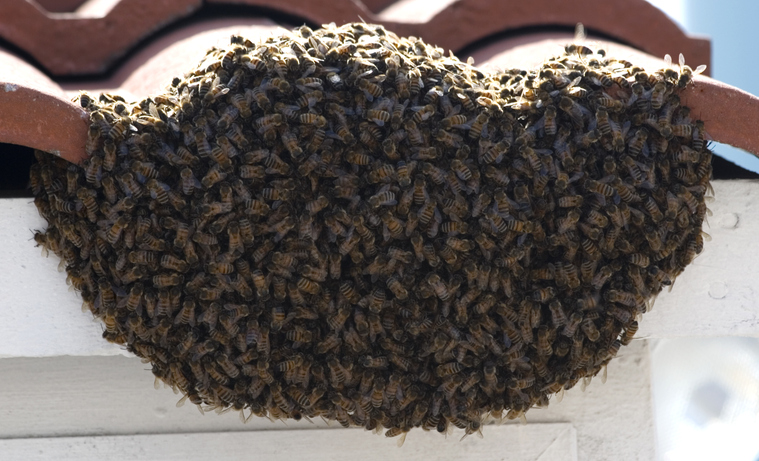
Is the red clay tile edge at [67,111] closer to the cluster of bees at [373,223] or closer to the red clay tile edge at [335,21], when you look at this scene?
the cluster of bees at [373,223]

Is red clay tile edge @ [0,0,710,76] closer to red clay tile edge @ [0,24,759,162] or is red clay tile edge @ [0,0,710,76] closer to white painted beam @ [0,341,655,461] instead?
red clay tile edge @ [0,24,759,162]

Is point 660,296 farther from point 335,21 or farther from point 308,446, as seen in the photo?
point 335,21

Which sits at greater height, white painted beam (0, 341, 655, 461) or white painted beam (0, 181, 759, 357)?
white painted beam (0, 181, 759, 357)

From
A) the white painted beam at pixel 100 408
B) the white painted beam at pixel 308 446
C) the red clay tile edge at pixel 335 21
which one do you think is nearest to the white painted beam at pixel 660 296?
the white painted beam at pixel 100 408

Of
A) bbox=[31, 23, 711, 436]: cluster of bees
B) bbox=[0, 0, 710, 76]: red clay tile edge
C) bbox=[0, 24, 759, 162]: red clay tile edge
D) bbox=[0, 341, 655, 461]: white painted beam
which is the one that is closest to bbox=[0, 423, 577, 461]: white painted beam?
bbox=[0, 341, 655, 461]: white painted beam

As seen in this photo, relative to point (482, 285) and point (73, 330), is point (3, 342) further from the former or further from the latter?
point (482, 285)

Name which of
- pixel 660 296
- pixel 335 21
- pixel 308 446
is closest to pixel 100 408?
pixel 308 446
